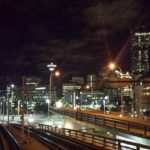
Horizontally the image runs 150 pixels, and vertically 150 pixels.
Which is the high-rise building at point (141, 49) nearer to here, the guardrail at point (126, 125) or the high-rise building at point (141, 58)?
the high-rise building at point (141, 58)

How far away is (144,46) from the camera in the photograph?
18662 cm

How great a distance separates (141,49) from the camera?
19425 cm

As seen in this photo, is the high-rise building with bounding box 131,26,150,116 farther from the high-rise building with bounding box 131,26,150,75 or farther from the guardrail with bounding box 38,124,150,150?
the guardrail with bounding box 38,124,150,150

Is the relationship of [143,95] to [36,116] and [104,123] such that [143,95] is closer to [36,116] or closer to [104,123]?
[36,116]

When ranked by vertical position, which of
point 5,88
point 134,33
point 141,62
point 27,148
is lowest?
point 27,148

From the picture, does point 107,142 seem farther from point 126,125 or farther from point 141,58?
point 141,58

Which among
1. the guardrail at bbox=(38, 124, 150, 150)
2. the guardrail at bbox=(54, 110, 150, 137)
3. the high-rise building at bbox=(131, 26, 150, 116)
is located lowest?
the guardrail at bbox=(38, 124, 150, 150)

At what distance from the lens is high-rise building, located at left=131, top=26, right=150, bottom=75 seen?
17525 cm

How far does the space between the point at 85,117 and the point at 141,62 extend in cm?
13807

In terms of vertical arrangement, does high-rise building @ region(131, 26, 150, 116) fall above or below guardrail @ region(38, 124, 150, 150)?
above

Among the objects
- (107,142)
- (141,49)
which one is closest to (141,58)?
(141,49)

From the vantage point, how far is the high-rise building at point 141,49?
575 feet

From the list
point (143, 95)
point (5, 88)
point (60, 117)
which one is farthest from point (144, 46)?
point (60, 117)

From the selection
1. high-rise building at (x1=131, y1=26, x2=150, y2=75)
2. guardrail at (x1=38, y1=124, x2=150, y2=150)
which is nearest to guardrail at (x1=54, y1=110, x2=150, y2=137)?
guardrail at (x1=38, y1=124, x2=150, y2=150)
